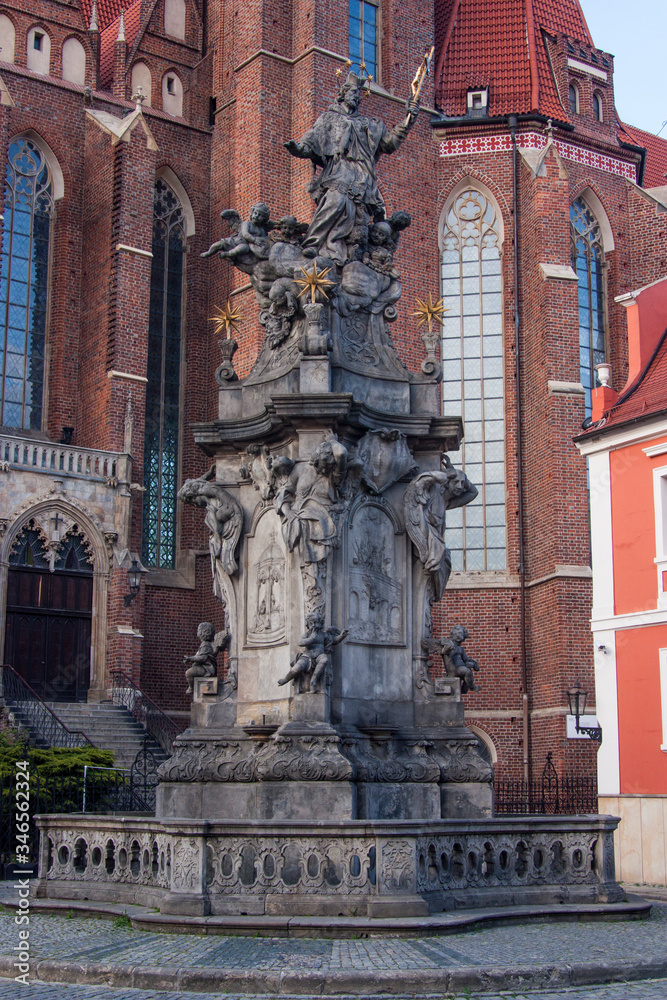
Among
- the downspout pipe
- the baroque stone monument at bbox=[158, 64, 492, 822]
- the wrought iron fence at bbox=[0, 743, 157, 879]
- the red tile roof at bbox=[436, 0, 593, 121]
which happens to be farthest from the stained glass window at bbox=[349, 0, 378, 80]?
the baroque stone monument at bbox=[158, 64, 492, 822]

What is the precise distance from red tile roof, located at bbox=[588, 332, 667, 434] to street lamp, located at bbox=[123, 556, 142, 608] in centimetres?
1053

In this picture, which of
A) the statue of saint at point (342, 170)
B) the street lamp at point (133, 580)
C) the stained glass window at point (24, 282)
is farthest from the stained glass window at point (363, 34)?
the statue of saint at point (342, 170)

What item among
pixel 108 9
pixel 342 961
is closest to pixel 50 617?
pixel 108 9

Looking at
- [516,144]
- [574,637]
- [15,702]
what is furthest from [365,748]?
[516,144]

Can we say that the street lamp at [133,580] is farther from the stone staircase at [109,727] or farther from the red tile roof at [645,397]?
the red tile roof at [645,397]

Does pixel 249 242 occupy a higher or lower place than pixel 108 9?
lower

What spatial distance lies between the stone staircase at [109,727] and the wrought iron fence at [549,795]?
6.57 metres

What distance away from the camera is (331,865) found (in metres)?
8.55

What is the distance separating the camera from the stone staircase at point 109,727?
22781 millimetres

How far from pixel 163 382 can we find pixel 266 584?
20.3 meters

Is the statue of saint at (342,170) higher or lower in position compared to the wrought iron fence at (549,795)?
higher

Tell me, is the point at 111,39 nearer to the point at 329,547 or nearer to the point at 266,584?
the point at 266,584

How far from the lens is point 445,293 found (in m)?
29.9

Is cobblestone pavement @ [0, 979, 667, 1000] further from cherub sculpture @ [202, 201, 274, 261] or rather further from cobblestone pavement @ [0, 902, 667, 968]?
cherub sculpture @ [202, 201, 274, 261]
